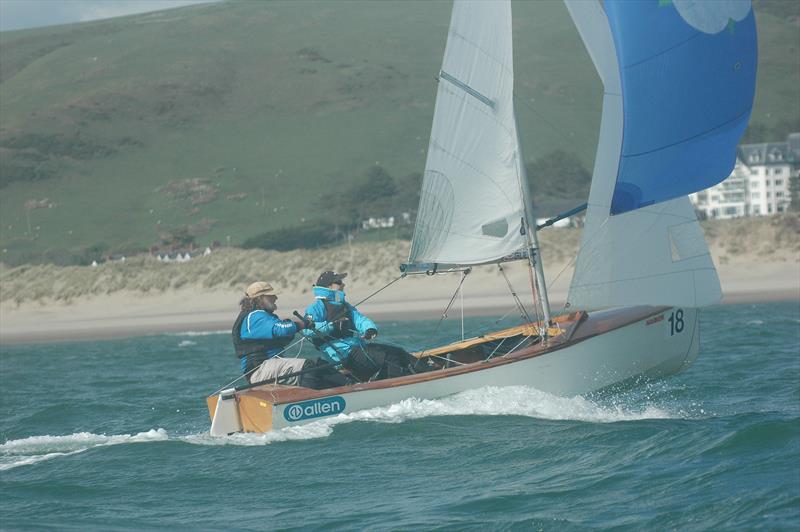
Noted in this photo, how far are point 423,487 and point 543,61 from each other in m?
83.0

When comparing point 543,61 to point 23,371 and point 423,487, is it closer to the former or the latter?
point 23,371

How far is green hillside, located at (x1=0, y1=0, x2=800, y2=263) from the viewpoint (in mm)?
70875

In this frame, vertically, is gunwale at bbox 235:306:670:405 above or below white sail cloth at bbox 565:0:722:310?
below

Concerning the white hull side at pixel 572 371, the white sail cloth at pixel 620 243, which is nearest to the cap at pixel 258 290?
the white hull side at pixel 572 371

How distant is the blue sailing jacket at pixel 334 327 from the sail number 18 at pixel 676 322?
3065mm

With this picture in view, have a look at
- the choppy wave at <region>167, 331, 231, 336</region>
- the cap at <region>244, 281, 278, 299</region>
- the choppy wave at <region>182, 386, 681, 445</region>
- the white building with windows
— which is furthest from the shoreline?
the white building with windows

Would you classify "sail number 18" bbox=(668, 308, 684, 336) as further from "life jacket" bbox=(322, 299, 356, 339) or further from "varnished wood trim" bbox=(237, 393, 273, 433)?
"varnished wood trim" bbox=(237, 393, 273, 433)

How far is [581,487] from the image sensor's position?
820 cm

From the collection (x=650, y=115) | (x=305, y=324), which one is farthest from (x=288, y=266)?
(x=650, y=115)

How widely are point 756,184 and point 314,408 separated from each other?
55431 millimetres

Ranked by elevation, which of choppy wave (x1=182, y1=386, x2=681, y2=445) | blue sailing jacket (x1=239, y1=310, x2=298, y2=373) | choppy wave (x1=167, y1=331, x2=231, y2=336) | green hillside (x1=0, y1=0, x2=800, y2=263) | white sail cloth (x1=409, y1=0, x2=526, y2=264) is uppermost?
green hillside (x1=0, y1=0, x2=800, y2=263)

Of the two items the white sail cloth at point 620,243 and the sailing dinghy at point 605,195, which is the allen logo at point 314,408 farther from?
the white sail cloth at point 620,243

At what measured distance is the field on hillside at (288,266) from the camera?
30.8 m

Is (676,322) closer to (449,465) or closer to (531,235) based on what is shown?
(531,235)
